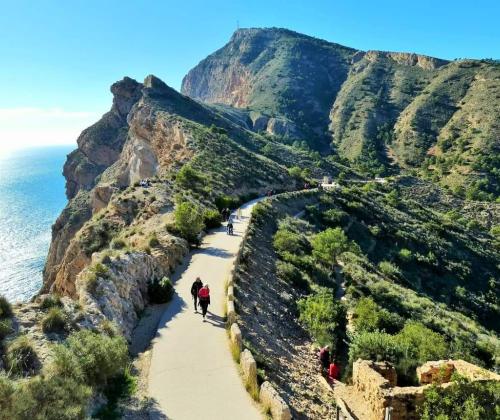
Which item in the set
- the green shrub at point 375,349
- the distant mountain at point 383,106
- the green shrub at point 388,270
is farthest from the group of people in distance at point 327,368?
the distant mountain at point 383,106

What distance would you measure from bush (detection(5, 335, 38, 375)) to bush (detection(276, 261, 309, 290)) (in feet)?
44.6

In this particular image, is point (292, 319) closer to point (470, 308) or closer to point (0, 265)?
point (470, 308)

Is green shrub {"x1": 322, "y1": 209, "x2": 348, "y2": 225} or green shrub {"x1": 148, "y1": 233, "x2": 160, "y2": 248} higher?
green shrub {"x1": 148, "y1": 233, "x2": 160, "y2": 248}

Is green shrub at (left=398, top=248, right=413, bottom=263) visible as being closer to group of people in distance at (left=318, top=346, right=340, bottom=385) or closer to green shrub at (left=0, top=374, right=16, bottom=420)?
group of people in distance at (left=318, top=346, right=340, bottom=385)

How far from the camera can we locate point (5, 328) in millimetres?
9914

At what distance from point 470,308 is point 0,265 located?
79115 mm

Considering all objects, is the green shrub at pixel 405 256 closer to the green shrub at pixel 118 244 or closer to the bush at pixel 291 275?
the bush at pixel 291 275

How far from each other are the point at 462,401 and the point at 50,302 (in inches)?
419

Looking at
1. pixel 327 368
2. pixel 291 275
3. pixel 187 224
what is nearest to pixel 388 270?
pixel 291 275

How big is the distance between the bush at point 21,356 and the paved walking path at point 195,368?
2.81m

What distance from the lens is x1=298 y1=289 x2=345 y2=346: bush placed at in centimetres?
1574

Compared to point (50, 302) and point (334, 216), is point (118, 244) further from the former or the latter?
point (334, 216)

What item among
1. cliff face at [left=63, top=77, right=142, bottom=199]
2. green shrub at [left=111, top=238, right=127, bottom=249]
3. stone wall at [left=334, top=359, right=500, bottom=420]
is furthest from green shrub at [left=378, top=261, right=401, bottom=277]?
cliff face at [left=63, top=77, right=142, bottom=199]

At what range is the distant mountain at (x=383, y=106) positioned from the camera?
305ft
